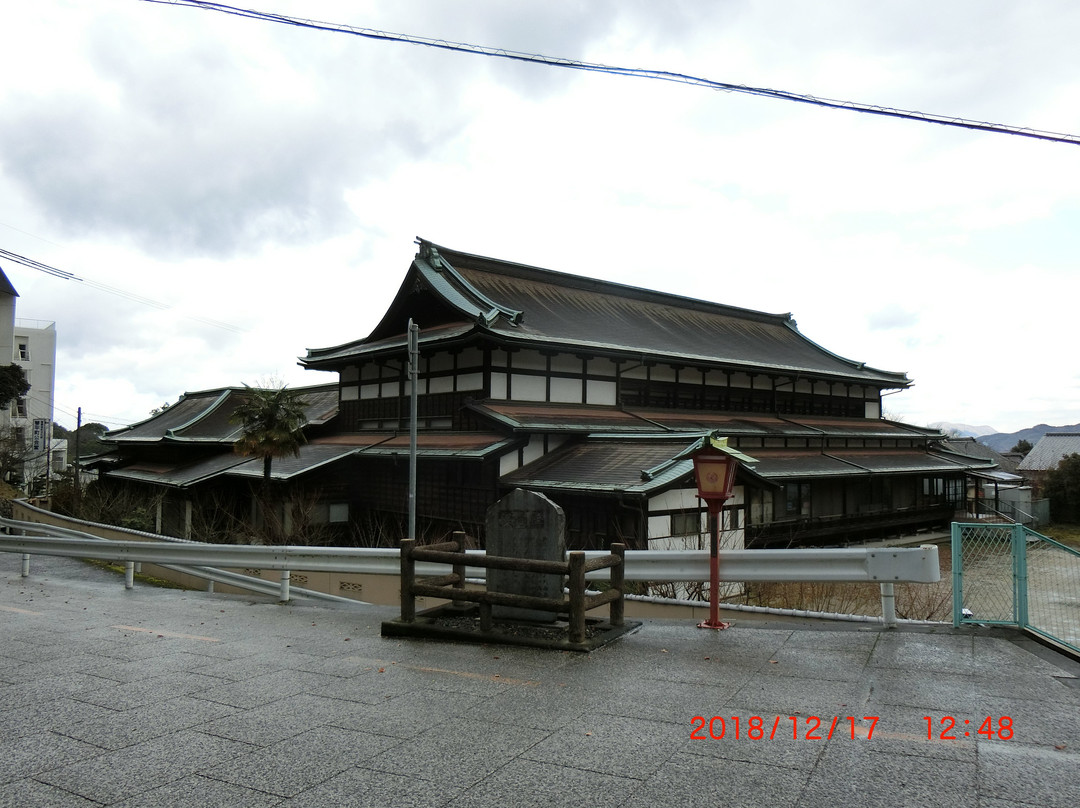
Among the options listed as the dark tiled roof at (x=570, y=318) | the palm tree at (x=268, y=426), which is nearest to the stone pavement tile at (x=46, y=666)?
the dark tiled roof at (x=570, y=318)

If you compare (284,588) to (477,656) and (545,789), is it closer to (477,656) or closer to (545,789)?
(477,656)

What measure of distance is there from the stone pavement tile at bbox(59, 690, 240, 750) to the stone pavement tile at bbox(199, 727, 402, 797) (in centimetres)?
77

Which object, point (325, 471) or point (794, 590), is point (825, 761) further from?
point (325, 471)

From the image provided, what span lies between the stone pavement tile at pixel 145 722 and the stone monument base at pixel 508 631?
2.23m

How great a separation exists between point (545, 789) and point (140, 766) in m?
2.37

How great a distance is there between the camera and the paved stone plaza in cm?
373

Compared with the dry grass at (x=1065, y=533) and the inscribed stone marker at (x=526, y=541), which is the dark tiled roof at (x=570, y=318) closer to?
the dry grass at (x=1065, y=533)

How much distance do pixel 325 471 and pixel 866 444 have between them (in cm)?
2274

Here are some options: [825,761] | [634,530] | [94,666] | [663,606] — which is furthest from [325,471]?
[825,761]

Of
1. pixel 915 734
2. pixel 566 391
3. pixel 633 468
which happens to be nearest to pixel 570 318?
pixel 566 391

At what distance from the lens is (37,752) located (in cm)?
431

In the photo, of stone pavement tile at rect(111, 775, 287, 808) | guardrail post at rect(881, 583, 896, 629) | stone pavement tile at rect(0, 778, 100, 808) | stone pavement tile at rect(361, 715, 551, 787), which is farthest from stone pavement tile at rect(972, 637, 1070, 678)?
stone pavement tile at rect(0, 778, 100, 808)

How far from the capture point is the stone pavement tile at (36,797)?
143 inches

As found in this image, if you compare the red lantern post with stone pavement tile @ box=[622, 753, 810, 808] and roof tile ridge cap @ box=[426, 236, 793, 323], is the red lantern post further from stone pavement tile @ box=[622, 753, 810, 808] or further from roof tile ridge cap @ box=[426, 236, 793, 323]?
roof tile ridge cap @ box=[426, 236, 793, 323]
